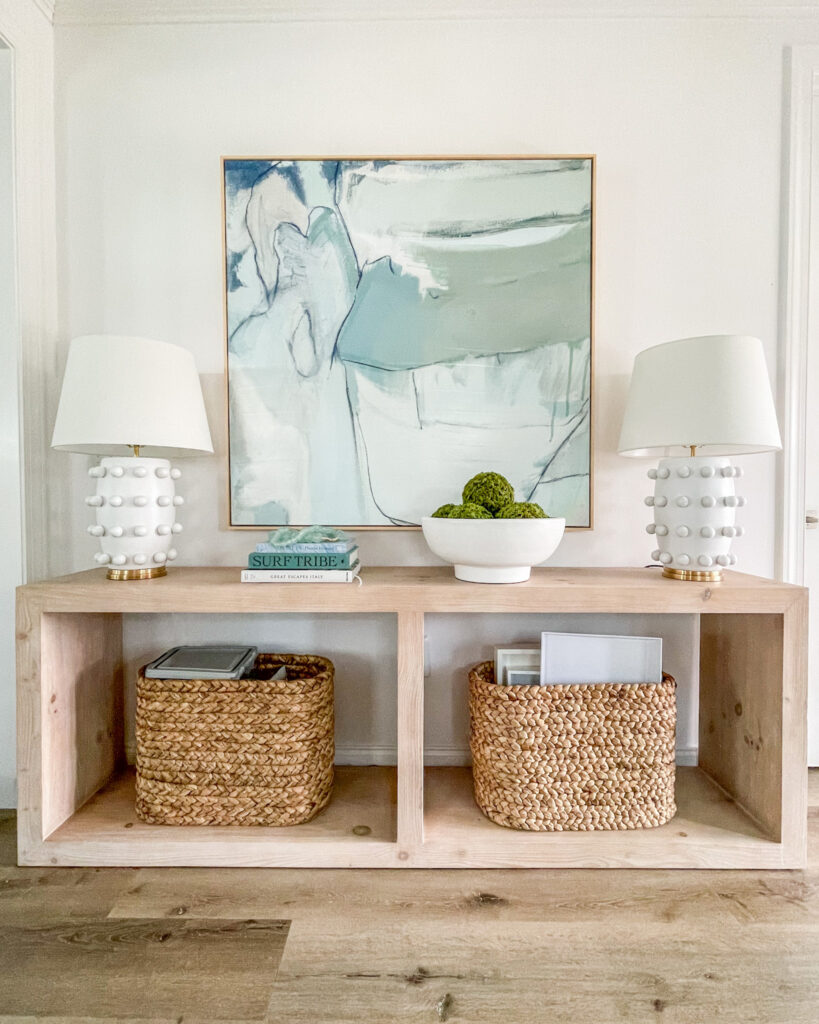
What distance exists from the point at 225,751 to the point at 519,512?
2.70ft

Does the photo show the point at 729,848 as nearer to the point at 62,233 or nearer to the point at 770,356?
the point at 770,356

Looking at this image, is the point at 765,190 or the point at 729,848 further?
the point at 765,190

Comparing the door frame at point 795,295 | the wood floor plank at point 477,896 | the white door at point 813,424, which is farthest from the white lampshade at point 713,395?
the wood floor plank at point 477,896

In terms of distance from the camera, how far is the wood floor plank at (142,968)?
0.81 m

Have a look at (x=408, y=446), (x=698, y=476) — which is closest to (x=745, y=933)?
(x=698, y=476)

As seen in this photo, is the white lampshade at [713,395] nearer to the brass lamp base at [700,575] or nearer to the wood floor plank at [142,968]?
the brass lamp base at [700,575]

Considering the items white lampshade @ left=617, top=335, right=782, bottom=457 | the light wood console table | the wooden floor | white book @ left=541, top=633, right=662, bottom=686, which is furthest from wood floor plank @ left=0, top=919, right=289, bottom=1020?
white lampshade @ left=617, top=335, right=782, bottom=457

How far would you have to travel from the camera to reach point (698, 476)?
1.17 metres

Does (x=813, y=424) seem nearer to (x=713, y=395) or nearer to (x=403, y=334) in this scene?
(x=713, y=395)

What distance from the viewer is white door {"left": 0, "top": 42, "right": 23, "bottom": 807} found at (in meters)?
1.34

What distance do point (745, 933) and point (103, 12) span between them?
101 inches

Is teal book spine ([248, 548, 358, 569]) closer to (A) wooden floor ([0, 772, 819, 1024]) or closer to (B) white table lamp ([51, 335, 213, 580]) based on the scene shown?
(B) white table lamp ([51, 335, 213, 580])

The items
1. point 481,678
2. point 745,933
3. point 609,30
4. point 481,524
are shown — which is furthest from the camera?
point 609,30

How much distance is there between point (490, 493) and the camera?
3.84 feet
